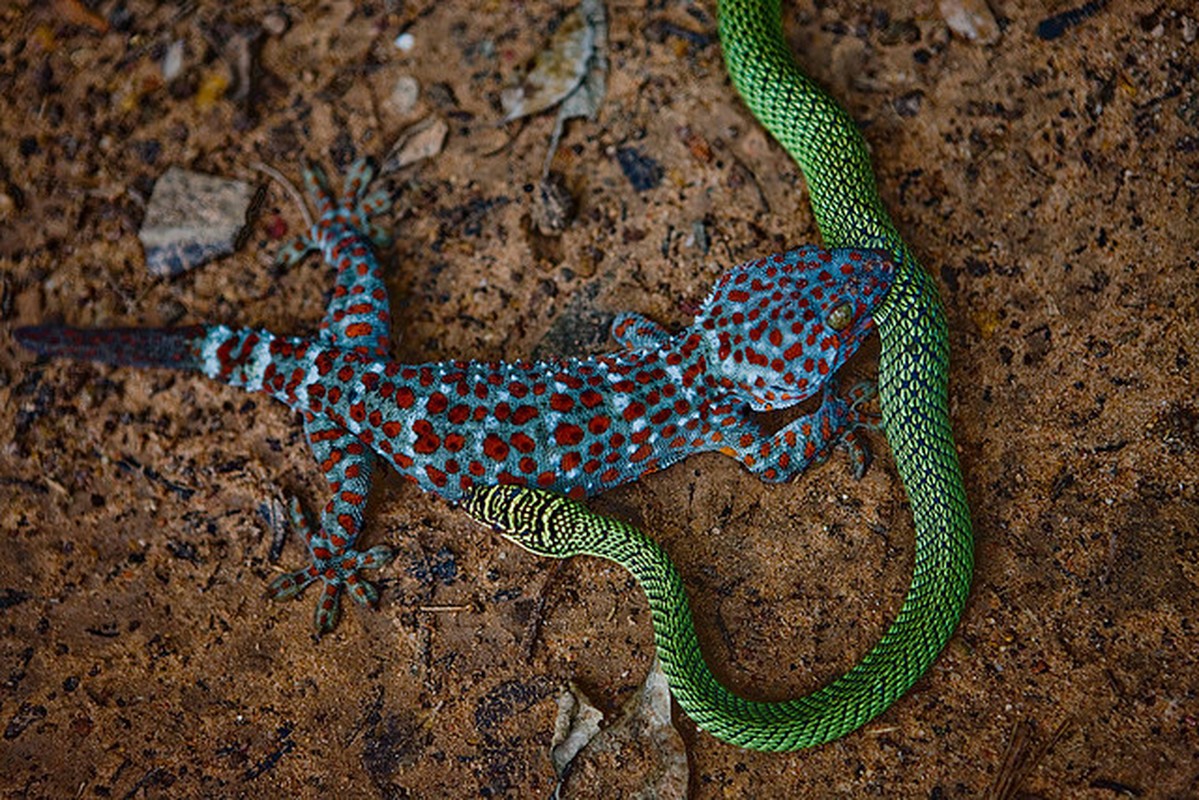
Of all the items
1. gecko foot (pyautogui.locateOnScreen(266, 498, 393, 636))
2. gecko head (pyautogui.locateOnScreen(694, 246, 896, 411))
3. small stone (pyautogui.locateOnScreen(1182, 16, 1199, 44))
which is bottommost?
gecko foot (pyautogui.locateOnScreen(266, 498, 393, 636))

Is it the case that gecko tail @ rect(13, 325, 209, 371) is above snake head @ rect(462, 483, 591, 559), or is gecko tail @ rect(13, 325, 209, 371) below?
above

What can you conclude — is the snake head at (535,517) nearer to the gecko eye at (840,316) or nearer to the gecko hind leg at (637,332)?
the gecko hind leg at (637,332)

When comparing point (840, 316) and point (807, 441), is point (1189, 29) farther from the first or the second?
point (807, 441)

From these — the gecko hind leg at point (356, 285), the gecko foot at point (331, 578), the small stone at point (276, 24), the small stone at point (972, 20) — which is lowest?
the gecko foot at point (331, 578)

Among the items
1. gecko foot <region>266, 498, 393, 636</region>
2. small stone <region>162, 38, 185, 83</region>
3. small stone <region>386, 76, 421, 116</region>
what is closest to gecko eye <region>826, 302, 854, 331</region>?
gecko foot <region>266, 498, 393, 636</region>

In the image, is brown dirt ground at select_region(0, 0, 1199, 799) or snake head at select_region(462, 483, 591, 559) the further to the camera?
snake head at select_region(462, 483, 591, 559)

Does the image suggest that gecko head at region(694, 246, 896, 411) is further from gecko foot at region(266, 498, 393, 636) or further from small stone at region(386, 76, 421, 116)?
small stone at region(386, 76, 421, 116)

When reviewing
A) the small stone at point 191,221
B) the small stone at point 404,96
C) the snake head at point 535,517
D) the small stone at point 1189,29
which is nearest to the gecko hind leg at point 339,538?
the snake head at point 535,517
